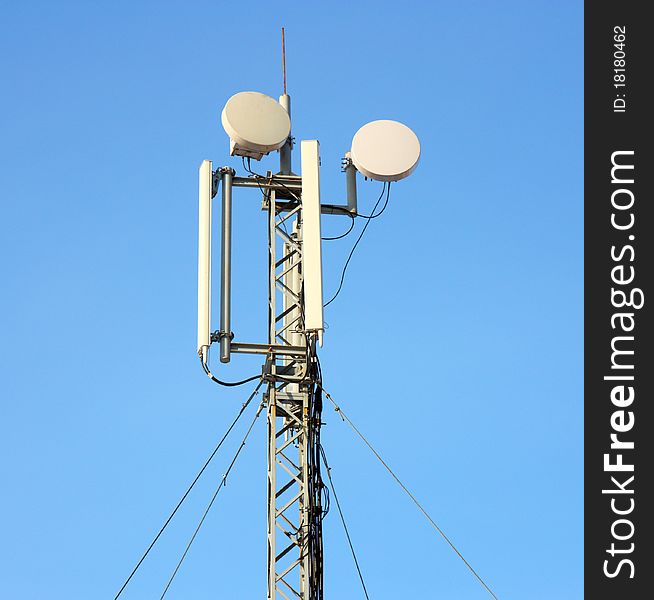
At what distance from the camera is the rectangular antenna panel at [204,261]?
18578 mm

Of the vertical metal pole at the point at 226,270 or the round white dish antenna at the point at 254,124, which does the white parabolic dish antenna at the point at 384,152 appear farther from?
the vertical metal pole at the point at 226,270

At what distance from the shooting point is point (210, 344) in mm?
18578

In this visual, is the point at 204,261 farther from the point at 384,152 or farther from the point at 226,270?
the point at 384,152

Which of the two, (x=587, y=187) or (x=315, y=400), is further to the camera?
(x=587, y=187)

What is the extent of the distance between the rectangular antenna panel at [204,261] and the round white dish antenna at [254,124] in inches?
21.1

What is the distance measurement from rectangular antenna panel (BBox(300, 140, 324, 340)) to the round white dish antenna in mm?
580

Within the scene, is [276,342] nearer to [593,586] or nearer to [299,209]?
[299,209]

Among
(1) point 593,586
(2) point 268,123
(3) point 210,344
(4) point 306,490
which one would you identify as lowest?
(1) point 593,586

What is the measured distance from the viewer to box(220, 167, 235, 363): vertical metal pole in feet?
61.2

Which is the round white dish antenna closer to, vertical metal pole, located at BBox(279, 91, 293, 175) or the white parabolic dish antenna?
vertical metal pole, located at BBox(279, 91, 293, 175)

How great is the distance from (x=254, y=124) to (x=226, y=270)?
2.08 meters

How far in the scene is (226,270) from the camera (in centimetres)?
1894

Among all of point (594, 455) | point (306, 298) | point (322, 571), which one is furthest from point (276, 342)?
point (594, 455)

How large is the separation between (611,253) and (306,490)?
18.8ft
